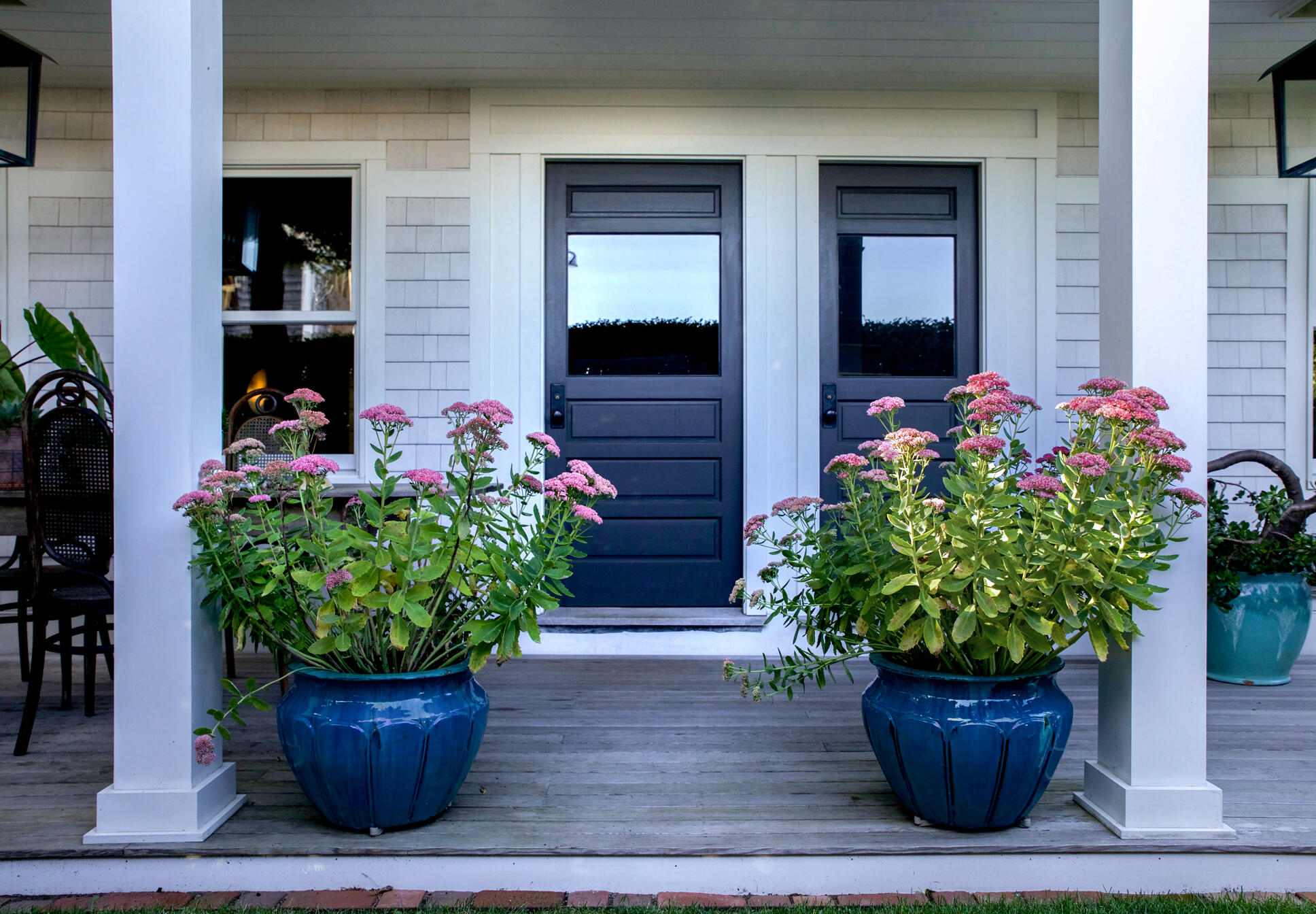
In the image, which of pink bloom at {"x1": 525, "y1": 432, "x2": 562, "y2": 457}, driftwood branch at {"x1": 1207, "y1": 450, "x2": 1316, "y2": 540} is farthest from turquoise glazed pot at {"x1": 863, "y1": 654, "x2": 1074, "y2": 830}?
driftwood branch at {"x1": 1207, "y1": 450, "x2": 1316, "y2": 540}

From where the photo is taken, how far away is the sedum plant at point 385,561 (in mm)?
1937

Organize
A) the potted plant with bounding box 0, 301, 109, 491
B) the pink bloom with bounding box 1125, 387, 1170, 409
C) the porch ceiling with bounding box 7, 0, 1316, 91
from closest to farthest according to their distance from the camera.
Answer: the pink bloom with bounding box 1125, 387, 1170, 409 < the potted plant with bounding box 0, 301, 109, 491 < the porch ceiling with bounding box 7, 0, 1316, 91

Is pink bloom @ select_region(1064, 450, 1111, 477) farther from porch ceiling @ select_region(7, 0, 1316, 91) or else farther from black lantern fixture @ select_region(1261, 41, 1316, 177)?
black lantern fixture @ select_region(1261, 41, 1316, 177)

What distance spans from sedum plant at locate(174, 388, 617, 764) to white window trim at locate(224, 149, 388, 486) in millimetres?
1914

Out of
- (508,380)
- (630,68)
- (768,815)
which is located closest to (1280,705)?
(768,815)

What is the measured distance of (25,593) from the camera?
281 cm

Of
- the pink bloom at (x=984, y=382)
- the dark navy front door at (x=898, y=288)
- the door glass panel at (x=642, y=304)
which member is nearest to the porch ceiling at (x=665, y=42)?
the dark navy front door at (x=898, y=288)

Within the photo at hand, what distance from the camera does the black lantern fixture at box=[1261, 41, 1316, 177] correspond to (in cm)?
328

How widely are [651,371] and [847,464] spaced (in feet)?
6.96

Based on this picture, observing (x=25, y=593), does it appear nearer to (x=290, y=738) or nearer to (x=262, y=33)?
(x=290, y=738)

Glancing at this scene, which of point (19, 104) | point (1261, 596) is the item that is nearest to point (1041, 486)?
point (1261, 596)

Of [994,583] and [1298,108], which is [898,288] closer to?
[1298,108]

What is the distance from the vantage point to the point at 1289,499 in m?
3.59

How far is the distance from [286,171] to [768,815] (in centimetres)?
348
